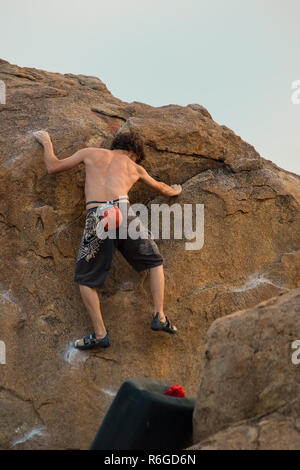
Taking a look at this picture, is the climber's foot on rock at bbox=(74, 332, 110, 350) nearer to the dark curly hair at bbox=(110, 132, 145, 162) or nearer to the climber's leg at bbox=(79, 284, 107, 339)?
the climber's leg at bbox=(79, 284, 107, 339)

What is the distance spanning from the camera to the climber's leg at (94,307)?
479 cm

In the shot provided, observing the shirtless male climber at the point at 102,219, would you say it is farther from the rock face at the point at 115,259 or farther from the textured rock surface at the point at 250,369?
the textured rock surface at the point at 250,369

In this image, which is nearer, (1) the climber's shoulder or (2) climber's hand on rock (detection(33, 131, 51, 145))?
(1) the climber's shoulder

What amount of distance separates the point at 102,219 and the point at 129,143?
80 centimetres

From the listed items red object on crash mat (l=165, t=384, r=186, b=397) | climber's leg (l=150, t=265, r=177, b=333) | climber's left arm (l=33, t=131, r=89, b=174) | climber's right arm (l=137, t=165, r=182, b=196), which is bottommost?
red object on crash mat (l=165, t=384, r=186, b=397)

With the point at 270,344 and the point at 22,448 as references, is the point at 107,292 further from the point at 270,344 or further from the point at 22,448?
the point at 270,344

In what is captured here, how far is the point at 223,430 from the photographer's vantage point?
3.15m

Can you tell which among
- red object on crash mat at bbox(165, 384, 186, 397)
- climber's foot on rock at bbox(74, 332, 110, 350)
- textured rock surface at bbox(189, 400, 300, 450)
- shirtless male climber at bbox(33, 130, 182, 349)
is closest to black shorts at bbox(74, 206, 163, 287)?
shirtless male climber at bbox(33, 130, 182, 349)

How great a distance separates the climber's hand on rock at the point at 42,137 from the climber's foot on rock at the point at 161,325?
71.7 inches

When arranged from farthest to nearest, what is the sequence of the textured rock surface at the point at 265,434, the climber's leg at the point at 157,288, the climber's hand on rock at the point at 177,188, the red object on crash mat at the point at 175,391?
the climber's hand on rock at the point at 177,188
the climber's leg at the point at 157,288
the red object on crash mat at the point at 175,391
the textured rock surface at the point at 265,434

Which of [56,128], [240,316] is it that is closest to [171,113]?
[56,128]

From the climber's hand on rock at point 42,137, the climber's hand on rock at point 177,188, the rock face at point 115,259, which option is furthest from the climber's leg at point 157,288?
the climber's hand on rock at point 42,137

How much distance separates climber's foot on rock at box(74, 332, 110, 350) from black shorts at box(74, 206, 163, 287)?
1.39 ft

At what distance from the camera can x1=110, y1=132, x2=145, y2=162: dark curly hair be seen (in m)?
5.26
